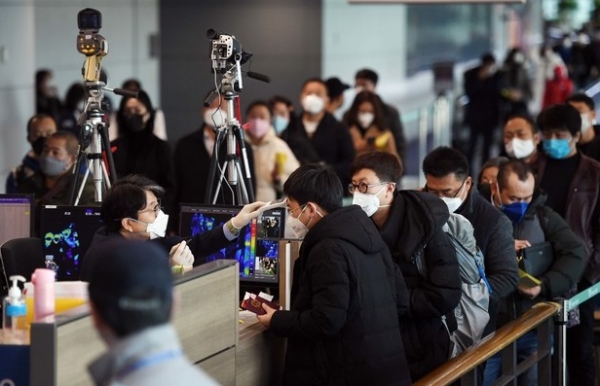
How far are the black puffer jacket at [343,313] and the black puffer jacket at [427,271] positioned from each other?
332 mm

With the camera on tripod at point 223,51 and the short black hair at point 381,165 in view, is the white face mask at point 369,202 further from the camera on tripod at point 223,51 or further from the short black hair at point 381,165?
the camera on tripod at point 223,51

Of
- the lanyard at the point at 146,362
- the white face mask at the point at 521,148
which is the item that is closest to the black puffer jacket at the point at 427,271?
the white face mask at the point at 521,148

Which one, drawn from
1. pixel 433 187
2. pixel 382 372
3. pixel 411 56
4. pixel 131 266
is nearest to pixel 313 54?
pixel 411 56

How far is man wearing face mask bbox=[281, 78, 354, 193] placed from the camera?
30.2 feet

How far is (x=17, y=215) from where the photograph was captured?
5855 millimetres

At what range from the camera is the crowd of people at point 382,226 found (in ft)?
15.0

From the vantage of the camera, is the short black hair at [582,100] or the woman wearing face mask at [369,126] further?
the woman wearing face mask at [369,126]

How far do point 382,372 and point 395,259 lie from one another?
23.3 inches

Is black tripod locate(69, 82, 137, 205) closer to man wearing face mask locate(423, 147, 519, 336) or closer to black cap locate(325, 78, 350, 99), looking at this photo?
man wearing face mask locate(423, 147, 519, 336)

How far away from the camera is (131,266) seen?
2500mm

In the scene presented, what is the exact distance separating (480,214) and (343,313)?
139cm

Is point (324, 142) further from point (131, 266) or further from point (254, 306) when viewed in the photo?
point (131, 266)

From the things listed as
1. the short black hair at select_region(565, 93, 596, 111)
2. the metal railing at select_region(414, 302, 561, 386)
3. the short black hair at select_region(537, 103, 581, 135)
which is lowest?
the metal railing at select_region(414, 302, 561, 386)

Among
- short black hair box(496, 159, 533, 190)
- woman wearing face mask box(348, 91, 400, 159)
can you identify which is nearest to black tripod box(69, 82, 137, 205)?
short black hair box(496, 159, 533, 190)
